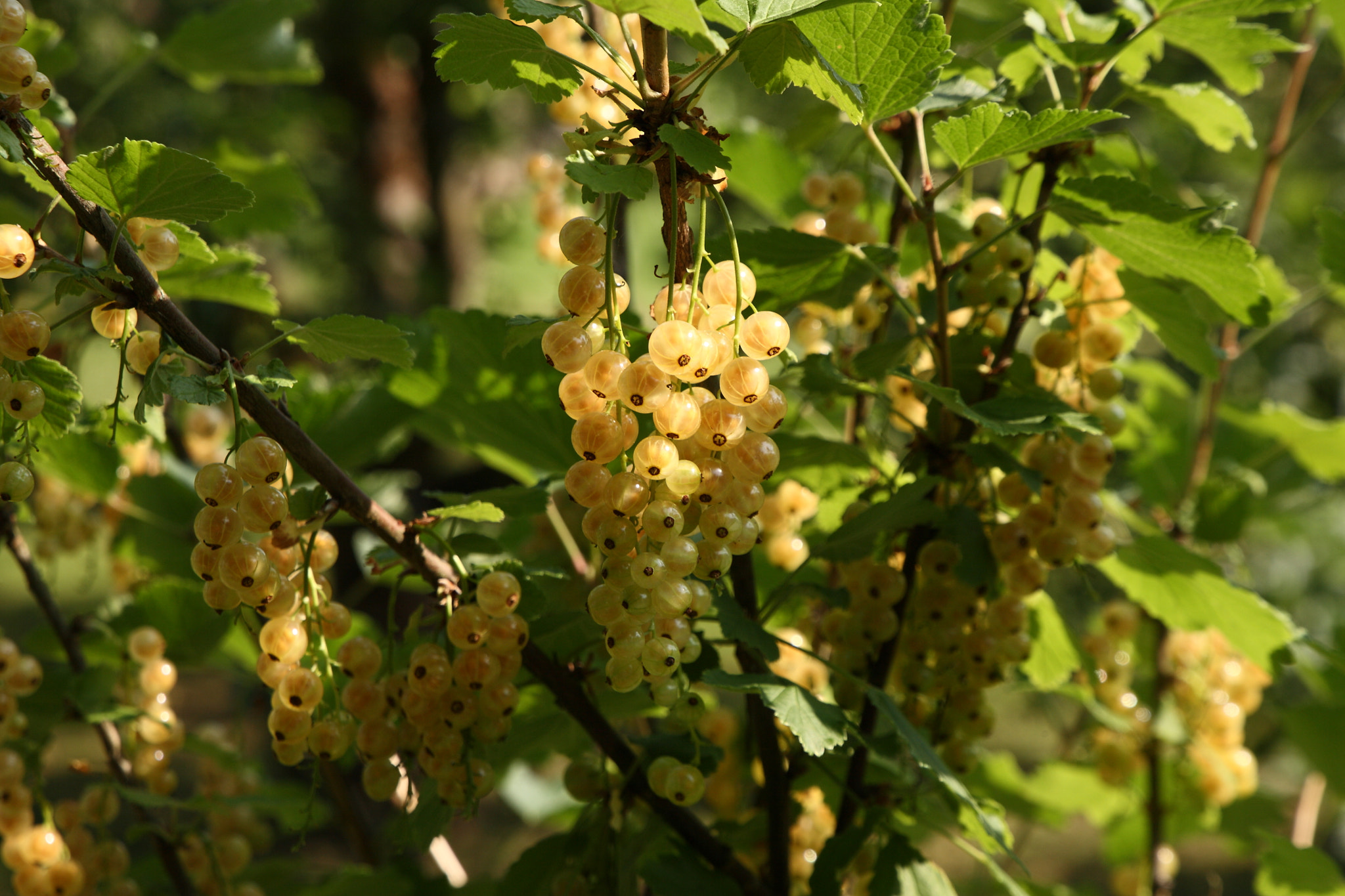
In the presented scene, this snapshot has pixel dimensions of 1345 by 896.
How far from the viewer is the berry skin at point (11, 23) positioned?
0.55 metres

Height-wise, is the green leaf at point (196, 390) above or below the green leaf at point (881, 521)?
above

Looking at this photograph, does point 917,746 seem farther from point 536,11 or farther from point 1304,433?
point 1304,433

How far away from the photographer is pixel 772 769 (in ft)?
2.40

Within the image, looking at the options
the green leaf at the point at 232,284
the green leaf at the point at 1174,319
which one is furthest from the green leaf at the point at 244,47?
the green leaf at the point at 1174,319

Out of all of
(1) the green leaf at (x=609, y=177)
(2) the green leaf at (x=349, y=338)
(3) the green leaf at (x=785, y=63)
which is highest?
(3) the green leaf at (x=785, y=63)

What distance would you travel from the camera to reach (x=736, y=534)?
0.57 m

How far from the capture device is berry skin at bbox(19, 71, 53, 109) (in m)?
0.53

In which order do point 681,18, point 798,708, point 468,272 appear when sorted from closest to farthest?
point 681,18 → point 798,708 → point 468,272

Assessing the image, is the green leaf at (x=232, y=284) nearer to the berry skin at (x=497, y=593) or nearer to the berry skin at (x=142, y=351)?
the berry skin at (x=142, y=351)

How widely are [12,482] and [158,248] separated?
6.1 inches

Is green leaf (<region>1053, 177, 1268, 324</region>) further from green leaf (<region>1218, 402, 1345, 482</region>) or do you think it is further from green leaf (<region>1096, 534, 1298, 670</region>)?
green leaf (<region>1218, 402, 1345, 482</region>)

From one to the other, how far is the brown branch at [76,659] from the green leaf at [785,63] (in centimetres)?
72

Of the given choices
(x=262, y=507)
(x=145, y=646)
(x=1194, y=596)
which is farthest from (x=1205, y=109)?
(x=145, y=646)

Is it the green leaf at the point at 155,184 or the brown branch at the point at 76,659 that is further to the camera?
the brown branch at the point at 76,659
